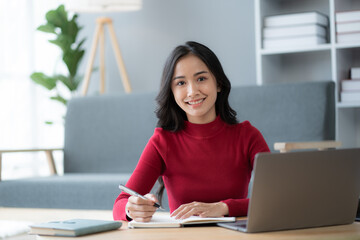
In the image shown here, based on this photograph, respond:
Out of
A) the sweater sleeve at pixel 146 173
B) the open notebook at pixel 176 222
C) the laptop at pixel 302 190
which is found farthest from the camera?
the sweater sleeve at pixel 146 173

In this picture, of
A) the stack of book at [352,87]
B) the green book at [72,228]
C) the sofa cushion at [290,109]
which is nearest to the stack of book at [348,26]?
the stack of book at [352,87]

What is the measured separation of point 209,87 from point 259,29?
81.6 inches

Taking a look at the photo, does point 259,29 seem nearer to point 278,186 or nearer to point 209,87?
point 209,87

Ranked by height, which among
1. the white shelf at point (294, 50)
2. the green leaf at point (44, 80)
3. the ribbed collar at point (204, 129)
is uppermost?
the white shelf at point (294, 50)

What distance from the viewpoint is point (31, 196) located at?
311 cm

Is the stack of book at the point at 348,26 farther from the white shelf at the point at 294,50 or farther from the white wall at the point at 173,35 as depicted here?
the white wall at the point at 173,35

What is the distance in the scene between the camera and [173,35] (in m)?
4.41

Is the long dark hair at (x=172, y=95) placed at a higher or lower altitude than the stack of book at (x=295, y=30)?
lower

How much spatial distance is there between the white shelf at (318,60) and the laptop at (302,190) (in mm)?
2224

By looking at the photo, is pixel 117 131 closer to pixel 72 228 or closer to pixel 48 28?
pixel 48 28

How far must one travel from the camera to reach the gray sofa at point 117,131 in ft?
9.44

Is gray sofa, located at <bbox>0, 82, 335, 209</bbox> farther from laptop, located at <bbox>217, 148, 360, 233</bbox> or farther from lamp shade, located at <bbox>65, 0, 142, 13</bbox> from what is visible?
laptop, located at <bbox>217, 148, 360, 233</bbox>

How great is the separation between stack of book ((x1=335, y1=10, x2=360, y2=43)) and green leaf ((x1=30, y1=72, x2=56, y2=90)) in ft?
7.29

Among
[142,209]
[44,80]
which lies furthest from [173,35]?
[142,209]
